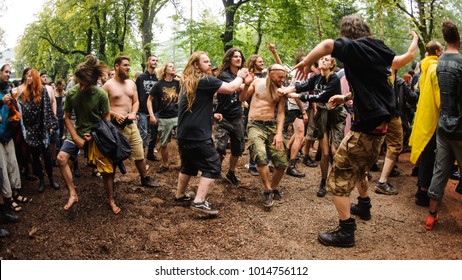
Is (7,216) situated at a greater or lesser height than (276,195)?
greater

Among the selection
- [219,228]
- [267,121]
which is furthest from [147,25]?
[219,228]

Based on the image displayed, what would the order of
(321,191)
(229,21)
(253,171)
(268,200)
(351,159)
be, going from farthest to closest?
1. (229,21)
2. (253,171)
3. (321,191)
4. (268,200)
5. (351,159)

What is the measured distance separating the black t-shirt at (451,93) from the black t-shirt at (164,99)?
4.57m

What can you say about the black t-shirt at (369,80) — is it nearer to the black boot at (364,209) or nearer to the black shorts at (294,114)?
the black boot at (364,209)

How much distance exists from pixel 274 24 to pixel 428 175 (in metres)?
12.0

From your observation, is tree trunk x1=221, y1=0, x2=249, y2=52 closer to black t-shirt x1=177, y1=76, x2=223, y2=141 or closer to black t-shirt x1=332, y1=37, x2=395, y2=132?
black t-shirt x1=177, y1=76, x2=223, y2=141

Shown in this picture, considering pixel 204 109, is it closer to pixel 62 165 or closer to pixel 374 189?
pixel 62 165

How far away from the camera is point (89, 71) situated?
14.2ft

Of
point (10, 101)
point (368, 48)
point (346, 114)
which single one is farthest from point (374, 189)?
point (10, 101)

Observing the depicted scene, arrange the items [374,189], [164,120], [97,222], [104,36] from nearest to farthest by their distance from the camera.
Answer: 1. [97,222]
2. [374,189]
3. [164,120]
4. [104,36]

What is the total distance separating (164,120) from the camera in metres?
6.83

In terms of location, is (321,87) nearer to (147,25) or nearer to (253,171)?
(253,171)

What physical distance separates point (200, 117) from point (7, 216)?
2704 mm

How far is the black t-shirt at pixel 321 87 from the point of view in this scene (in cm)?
482
